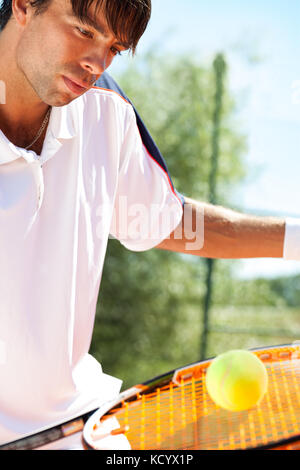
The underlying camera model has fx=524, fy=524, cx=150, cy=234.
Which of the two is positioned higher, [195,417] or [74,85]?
[74,85]

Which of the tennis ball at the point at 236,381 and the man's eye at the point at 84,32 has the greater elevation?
the man's eye at the point at 84,32

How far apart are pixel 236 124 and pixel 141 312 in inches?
82.4

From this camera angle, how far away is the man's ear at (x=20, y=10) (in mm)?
1027

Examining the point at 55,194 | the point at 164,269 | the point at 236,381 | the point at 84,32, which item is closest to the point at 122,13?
the point at 84,32

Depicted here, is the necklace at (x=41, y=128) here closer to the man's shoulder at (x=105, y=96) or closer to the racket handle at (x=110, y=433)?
the man's shoulder at (x=105, y=96)

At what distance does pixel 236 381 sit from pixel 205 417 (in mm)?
81

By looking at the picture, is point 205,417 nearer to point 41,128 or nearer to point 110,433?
point 110,433

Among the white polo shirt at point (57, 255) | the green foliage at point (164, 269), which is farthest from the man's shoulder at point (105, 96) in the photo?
the green foliage at point (164, 269)

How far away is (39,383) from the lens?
3.30 ft

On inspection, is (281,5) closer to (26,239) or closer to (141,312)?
(141,312)

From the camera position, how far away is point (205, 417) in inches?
34.0

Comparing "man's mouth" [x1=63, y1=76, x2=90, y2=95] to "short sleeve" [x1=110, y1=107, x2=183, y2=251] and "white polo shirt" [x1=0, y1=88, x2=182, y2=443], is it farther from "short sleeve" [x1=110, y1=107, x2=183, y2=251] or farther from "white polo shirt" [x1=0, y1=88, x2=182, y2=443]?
"short sleeve" [x1=110, y1=107, x2=183, y2=251]
